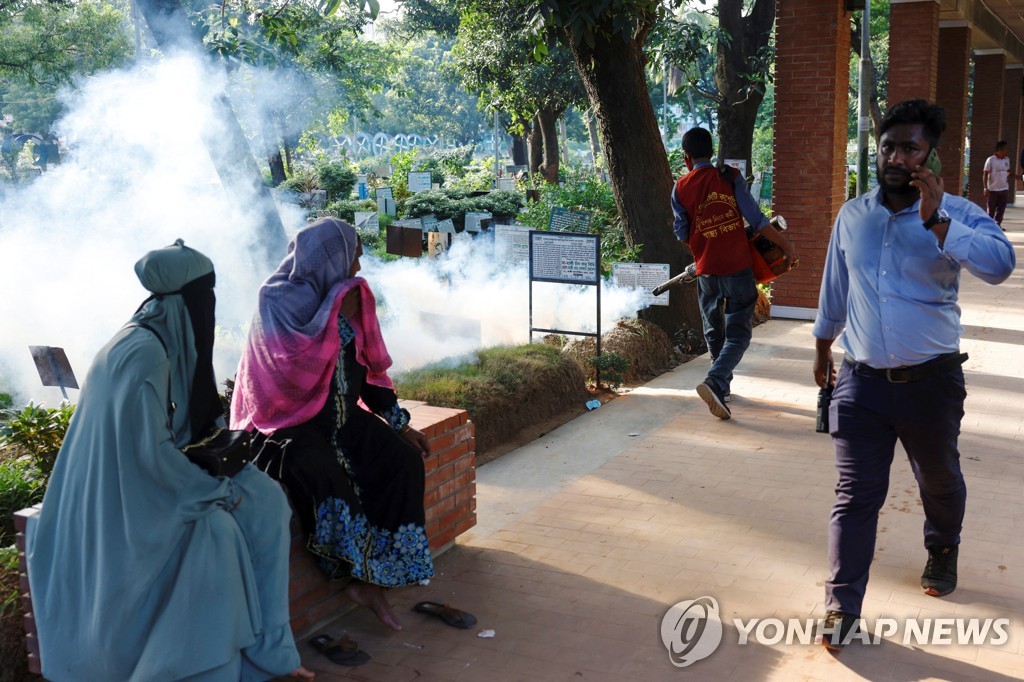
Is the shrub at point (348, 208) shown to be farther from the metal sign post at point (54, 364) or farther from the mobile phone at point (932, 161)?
the mobile phone at point (932, 161)

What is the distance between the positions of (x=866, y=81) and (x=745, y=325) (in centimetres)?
706

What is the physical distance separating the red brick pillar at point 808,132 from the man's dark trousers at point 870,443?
26.4 ft

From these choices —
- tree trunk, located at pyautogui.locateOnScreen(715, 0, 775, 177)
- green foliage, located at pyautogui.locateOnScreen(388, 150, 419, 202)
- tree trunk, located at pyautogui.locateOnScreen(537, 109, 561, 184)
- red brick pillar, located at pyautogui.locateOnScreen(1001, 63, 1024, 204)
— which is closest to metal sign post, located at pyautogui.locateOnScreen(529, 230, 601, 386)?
tree trunk, located at pyautogui.locateOnScreen(715, 0, 775, 177)

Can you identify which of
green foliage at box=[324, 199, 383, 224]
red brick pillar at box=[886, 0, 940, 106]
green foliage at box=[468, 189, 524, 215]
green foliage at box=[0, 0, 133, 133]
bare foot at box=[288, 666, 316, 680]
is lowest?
bare foot at box=[288, 666, 316, 680]

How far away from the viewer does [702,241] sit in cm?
735

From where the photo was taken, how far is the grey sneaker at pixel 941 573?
14.6 ft

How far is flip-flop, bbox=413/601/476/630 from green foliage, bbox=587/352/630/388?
15.2ft

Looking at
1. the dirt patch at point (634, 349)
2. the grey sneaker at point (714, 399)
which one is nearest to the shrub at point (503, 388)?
the dirt patch at point (634, 349)

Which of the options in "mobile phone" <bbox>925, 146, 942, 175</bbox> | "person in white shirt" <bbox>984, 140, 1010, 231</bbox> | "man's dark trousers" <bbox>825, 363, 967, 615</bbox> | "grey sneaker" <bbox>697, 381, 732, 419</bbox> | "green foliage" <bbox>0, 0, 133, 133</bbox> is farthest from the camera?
"green foliage" <bbox>0, 0, 133, 133</bbox>

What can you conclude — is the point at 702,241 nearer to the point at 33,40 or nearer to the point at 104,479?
the point at 104,479

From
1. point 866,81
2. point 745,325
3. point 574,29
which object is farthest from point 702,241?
point 866,81

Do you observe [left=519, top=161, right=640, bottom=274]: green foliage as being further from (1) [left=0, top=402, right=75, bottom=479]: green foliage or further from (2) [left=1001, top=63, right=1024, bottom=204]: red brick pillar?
(2) [left=1001, top=63, right=1024, bottom=204]: red brick pillar

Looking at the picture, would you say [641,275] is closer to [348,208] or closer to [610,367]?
[610,367]

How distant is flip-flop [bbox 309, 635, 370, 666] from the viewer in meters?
3.98
